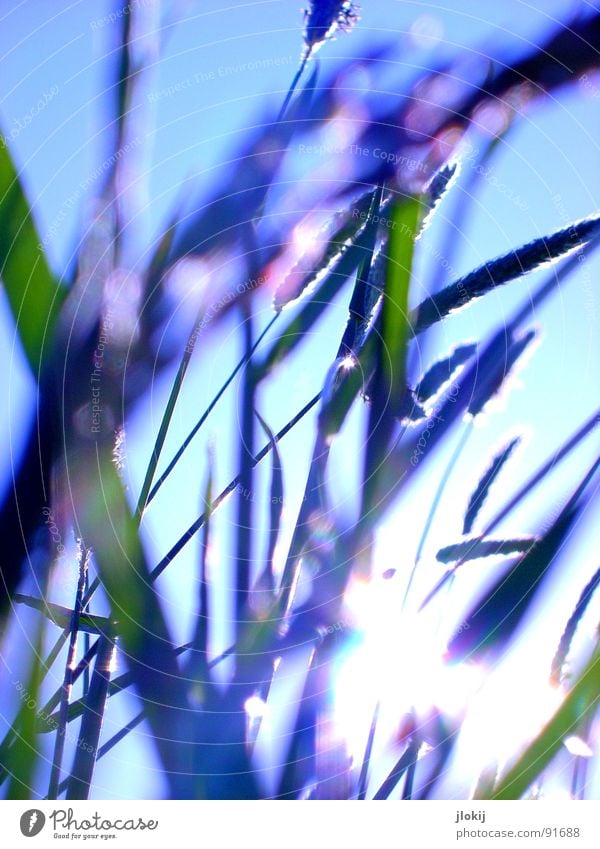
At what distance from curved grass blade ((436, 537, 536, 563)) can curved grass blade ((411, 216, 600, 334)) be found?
0.16 meters

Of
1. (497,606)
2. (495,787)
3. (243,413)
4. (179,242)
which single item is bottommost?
(495,787)

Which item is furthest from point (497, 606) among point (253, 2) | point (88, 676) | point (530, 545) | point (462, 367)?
point (253, 2)

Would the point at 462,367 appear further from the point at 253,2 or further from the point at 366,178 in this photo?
the point at 253,2

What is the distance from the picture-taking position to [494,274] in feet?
1.54

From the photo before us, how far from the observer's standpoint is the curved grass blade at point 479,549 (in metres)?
0.49

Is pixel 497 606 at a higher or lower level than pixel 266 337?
lower

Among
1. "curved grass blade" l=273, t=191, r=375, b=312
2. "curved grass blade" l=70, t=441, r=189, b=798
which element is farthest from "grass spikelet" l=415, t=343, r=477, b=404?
"curved grass blade" l=70, t=441, r=189, b=798

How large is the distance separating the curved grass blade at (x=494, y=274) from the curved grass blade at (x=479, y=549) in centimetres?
16

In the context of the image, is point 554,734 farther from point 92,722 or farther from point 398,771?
point 92,722

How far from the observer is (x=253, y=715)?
1.51ft

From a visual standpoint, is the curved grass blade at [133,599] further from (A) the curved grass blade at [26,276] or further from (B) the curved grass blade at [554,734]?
(B) the curved grass blade at [554,734]

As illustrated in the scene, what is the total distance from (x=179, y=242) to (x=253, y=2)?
Answer: 193mm

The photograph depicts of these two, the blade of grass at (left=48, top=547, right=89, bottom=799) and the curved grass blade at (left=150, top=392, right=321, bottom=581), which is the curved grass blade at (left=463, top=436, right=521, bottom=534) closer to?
the curved grass blade at (left=150, top=392, right=321, bottom=581)

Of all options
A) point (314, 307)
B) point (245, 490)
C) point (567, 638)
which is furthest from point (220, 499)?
point (567, 638)
